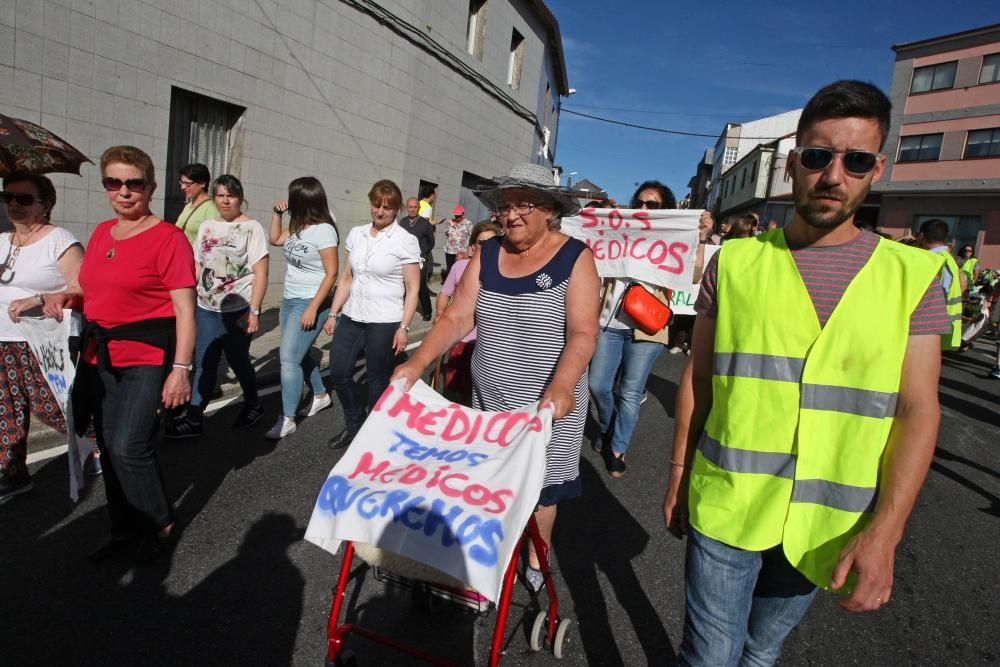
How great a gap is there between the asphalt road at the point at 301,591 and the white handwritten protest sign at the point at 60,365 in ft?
1.50

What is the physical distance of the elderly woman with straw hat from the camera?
2.64m

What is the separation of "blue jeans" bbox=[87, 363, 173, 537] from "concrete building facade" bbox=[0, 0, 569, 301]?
5140 mm

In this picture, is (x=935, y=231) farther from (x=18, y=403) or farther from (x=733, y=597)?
(x=18, y=403)

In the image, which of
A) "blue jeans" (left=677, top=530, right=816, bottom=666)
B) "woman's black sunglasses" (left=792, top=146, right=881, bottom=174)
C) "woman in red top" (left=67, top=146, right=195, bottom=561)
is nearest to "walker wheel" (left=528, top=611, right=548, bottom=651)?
"blue jeans" (left=677, top=530, right=816, bottom=666)

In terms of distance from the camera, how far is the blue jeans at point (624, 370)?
461 cm

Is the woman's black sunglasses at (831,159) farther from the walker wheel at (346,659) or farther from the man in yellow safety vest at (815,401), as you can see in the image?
the walker wheel at (346,659)

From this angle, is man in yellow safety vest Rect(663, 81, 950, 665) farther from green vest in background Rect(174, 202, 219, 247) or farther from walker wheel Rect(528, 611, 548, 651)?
green vest in background Rect(174, 202, 219, 247)

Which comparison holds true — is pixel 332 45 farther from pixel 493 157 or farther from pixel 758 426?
pixel 758 426

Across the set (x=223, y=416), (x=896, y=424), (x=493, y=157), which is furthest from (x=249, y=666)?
(x=493, y=157)

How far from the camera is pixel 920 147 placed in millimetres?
32281

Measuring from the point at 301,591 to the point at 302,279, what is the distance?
2579 mm

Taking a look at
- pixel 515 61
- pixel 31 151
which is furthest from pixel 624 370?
pixel 515 61

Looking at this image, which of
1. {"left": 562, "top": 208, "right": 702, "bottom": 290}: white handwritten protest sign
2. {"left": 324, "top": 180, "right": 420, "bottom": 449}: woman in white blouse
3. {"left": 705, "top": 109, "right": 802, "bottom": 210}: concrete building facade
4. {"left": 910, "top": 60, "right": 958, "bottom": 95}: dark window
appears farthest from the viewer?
{"left": 705, "top": 109, "right": 802, "bottom": 210}: concrete building facade

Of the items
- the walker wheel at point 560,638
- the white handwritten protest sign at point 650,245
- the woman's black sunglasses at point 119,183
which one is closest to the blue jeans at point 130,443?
the woman's black sunglasses at point 119,183
